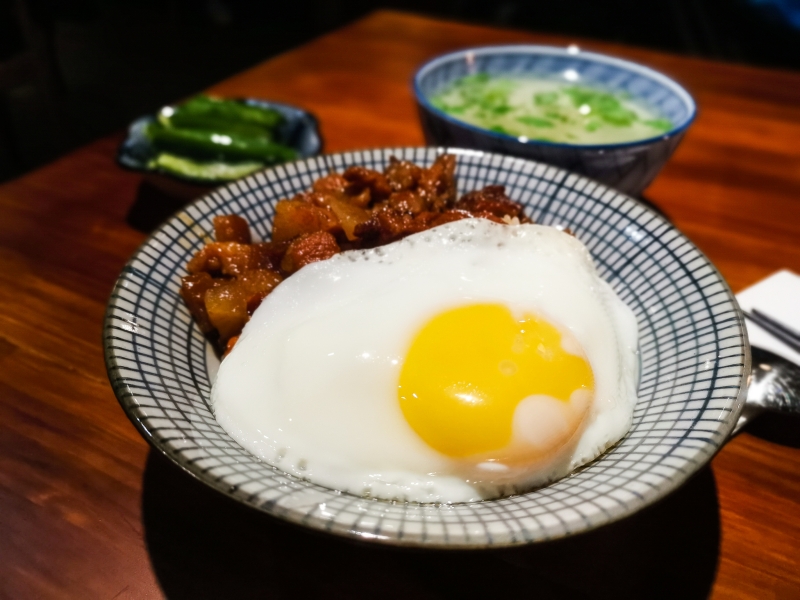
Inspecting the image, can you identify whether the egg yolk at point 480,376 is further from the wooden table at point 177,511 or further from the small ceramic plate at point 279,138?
the small ceramic plate at point 279,138

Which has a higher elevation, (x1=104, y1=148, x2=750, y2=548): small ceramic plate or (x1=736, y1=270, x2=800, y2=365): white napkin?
(x1=104, y1=148, x2=750, y2=548): small ceramic plate

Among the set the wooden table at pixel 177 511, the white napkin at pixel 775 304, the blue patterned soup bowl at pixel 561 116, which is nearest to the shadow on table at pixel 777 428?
the wooden table at pixel 177 511

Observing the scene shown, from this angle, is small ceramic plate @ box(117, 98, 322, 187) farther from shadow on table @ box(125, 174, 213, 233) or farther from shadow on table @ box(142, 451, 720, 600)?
shadow on table @ box(142, 451, 720, 600)

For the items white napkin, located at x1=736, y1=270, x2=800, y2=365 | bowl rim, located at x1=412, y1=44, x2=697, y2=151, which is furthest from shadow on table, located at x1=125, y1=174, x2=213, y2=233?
white napkin, located at x1=736, y1=270, x2=800, y2=365

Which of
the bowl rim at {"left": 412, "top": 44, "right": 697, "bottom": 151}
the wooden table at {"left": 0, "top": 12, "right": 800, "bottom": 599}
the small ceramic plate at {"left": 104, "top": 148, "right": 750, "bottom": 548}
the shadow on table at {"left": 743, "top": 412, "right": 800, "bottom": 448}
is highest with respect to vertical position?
the bowl rim at {"left": 412, "top": 44, "right": 697, "bottom": 151}

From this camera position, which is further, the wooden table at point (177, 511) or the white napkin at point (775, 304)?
the white napkin at point (775, 304)

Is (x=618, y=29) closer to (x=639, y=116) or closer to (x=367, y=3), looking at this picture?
(x=367, y=3)
